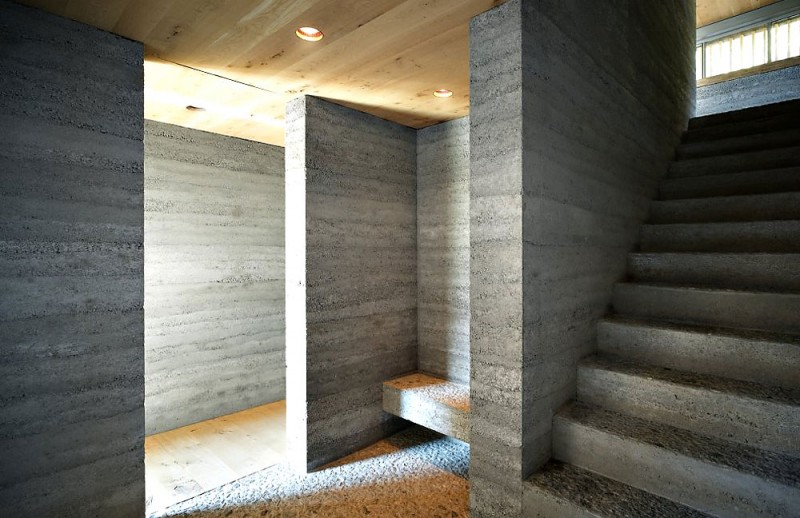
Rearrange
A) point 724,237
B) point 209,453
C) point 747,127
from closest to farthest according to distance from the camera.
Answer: point 724,237 < point 209,453 < point 747,127

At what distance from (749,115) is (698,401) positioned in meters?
3.06

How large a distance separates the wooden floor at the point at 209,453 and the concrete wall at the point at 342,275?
420mm

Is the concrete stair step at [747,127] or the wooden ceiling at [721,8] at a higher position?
the wooden ceiling at [721,8]

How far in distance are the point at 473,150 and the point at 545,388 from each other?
1122 mm

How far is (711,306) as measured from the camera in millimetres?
2025

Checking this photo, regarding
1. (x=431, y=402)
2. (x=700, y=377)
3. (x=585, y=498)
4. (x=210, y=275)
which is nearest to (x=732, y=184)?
(x=700, y=377)

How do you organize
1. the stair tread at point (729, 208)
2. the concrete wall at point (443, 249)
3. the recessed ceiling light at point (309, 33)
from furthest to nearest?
the concrete wall at point (443, 249)
the stair tread at point (729, 208)
the recessed ceiling light at point (309, 33)

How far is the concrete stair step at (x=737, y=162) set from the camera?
2.69 metres

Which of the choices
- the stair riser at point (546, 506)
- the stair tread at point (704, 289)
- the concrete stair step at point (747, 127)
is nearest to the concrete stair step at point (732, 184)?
the concrete stair step at point (747, 127)

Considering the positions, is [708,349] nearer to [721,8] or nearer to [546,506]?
[546,506]

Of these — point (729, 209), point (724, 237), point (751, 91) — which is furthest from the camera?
point (751, 91)

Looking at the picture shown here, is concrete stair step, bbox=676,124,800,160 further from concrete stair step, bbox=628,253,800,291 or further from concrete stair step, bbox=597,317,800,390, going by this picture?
concrete stair step, bbox=597,317,800,390

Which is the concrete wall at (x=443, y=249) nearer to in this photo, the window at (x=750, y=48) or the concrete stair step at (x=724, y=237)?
the concrete stair step at (x=724, y=237)

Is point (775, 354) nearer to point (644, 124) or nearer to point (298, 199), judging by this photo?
point (644, 124)
